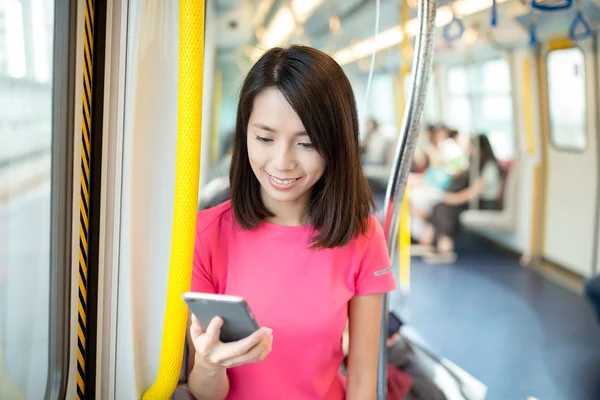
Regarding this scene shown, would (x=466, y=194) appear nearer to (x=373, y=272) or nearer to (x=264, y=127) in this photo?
(x=373, y=272)

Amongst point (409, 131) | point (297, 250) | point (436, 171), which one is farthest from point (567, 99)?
point (297, 250)

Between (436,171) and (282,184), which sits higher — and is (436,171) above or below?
above

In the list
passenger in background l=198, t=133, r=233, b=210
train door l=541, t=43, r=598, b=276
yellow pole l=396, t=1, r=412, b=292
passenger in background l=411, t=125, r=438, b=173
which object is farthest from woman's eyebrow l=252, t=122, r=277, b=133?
passenger in background l=411, t=125, r=438, b=173

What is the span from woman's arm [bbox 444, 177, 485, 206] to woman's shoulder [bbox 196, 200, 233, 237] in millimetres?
7504

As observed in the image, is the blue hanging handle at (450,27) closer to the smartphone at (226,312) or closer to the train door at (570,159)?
the train door at (570,159)

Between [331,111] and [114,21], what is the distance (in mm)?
519

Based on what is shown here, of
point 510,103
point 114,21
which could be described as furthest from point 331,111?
point 510,103

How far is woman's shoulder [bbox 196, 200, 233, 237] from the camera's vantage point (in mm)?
1549

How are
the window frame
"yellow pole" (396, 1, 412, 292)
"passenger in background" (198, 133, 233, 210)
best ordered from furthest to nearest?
the window frame, "yellow pole" (396, 1, 412, 292), "passenger in background" (198, 133, 233, 210)

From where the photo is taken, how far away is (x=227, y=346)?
3.95 ft

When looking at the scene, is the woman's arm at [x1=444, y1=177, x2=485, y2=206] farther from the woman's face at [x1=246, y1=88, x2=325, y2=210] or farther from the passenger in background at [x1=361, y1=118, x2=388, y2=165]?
the woman's face at [x1=246, y1=88, x2=325, y2=210]

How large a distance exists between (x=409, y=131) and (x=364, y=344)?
0.55 m

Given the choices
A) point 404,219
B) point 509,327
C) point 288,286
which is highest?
point 404,219

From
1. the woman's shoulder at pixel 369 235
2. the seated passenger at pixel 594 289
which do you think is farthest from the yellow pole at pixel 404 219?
the woman's shoulder at pixel 369 235
